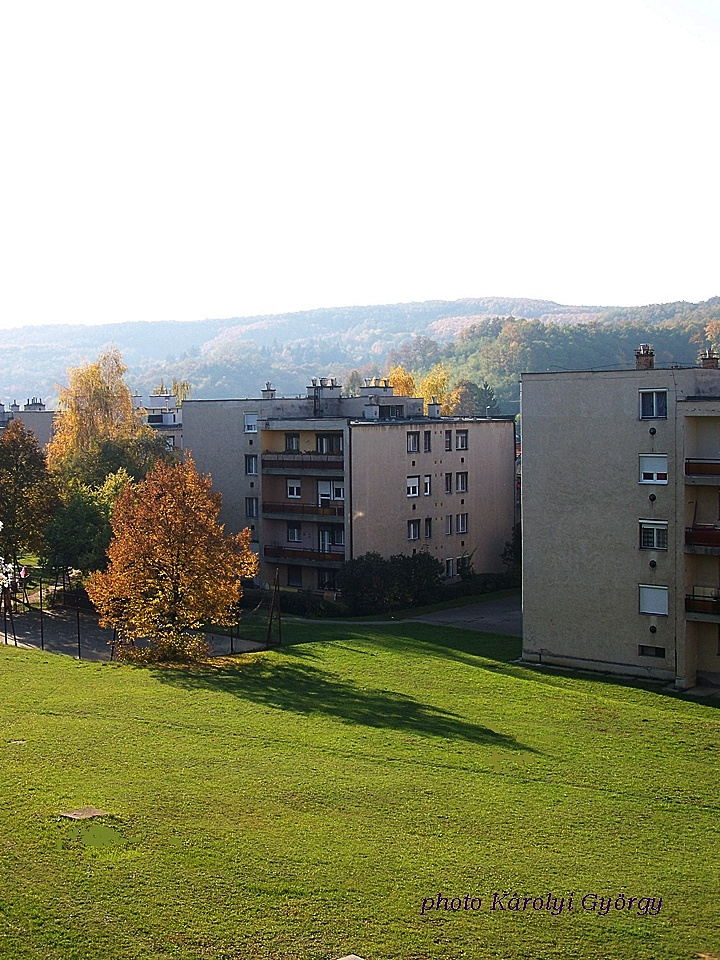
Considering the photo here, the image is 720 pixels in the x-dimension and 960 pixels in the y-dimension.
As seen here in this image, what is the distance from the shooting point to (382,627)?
53594 mm

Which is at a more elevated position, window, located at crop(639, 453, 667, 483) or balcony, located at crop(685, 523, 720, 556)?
window, located at crop(639, 453, 667, 483)

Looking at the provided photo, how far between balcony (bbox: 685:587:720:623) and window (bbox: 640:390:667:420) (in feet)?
21.1

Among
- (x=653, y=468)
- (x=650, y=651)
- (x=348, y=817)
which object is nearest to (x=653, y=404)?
(x=653, y=468)

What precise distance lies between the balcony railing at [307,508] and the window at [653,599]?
76.3 ft

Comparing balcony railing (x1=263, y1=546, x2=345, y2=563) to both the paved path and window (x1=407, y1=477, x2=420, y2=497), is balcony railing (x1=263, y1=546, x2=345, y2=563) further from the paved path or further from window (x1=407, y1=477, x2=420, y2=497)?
the paved path

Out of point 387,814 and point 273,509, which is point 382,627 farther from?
point 387,814

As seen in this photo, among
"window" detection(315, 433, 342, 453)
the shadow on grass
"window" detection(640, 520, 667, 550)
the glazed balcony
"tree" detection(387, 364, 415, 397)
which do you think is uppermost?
"tree" detection(387, 364, 415, 397)

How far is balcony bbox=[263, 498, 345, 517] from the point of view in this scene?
202ft

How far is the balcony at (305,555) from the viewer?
6178 cm

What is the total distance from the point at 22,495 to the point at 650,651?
34.9 meters

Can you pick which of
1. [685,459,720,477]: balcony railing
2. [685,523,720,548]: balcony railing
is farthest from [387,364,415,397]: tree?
[685,523,720,548]: balcony railing

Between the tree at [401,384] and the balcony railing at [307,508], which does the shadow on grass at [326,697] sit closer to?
the balcony railing at [307,508]

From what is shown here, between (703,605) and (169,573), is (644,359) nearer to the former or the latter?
(703,605)

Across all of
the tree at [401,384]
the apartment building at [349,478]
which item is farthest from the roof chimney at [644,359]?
the tree at [401,384]
